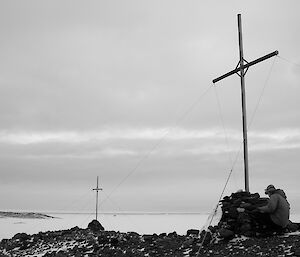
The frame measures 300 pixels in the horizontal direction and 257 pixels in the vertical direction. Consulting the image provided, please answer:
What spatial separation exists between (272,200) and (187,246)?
385 cm

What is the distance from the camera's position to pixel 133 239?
21.5 m

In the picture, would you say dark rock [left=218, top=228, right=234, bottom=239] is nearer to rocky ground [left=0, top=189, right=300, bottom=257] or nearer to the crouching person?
rocky ground [left=0, top=189, right=300, bottom=257]

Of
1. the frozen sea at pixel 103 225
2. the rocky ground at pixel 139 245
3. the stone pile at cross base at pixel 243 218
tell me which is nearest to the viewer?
the rocky ground at pixel 139 245

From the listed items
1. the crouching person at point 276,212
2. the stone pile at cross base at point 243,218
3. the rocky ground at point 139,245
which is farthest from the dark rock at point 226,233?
the crouching person at point 276,212

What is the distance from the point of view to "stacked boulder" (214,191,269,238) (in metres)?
19.0

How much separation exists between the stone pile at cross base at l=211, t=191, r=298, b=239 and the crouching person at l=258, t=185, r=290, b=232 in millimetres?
224

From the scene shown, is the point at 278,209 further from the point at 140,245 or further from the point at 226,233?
the point at 140,245

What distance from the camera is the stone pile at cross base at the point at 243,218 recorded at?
18964mm

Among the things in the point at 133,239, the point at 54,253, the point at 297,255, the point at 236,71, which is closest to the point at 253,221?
the point at 297,255

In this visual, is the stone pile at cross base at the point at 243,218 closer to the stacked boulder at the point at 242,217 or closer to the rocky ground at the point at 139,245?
the stacked boulder at the point at 242,217

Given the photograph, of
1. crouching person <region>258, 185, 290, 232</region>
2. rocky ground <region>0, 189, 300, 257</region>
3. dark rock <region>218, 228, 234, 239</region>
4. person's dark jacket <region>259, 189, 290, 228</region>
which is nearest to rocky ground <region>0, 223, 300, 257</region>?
rocky ground <region>0, 189, 300, 257</region>

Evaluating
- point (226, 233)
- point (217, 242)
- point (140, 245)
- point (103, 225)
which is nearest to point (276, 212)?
point (226, 233)

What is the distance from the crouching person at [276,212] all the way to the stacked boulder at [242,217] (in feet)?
0.94

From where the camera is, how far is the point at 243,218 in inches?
758
